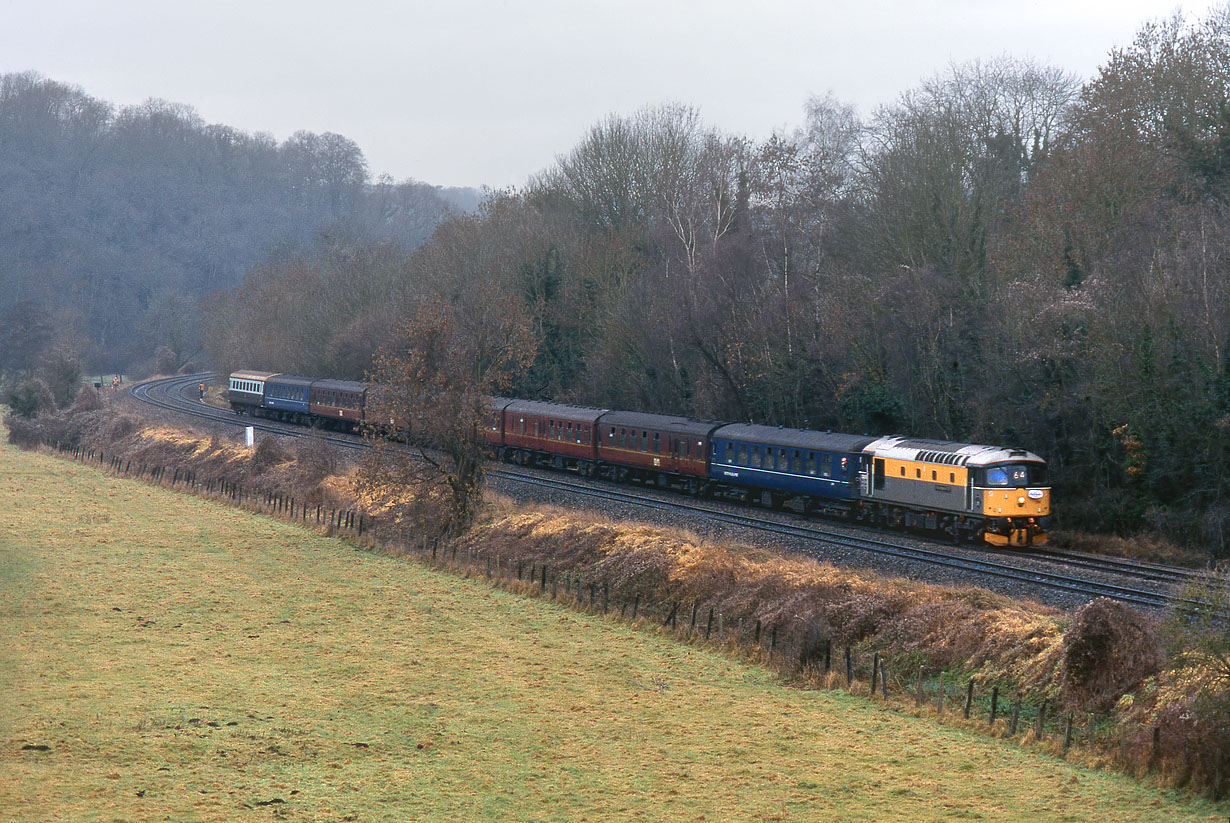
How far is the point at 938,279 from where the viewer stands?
40844 millimetres

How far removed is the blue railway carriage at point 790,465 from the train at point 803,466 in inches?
1.6

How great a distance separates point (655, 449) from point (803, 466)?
8319 mm

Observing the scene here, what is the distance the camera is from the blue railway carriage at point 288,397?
6900cm

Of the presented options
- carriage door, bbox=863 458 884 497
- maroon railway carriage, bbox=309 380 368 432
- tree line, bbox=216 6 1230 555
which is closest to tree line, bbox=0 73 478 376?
maroon railway carriage, bbox=309 380 368 432

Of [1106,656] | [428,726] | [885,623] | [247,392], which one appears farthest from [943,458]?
[247,392]

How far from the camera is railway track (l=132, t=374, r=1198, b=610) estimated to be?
2481 cm

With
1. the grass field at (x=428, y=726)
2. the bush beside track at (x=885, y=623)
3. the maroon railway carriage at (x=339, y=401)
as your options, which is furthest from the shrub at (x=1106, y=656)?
the maroon railway carriage at (x=339, y=401)

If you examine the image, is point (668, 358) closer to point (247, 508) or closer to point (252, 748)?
point (247, 508)

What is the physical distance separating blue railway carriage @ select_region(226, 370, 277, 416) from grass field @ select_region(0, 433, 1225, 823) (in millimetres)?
44567

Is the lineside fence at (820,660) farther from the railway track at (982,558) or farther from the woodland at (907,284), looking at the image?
the woodland at (907,284)

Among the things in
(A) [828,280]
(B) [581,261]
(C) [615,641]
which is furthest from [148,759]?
(B) [581,261]

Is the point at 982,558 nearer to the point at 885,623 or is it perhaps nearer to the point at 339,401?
the point at 885,623

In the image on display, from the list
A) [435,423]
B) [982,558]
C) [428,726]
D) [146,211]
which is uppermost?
[146,211]

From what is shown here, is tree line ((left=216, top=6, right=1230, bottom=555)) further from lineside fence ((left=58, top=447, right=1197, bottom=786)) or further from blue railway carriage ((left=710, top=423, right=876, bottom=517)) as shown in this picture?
lineside fence ((left=58, top=447, right=1197, bottom=786))
